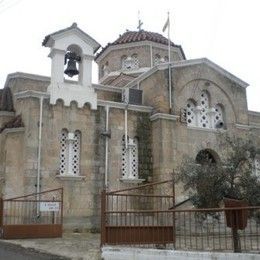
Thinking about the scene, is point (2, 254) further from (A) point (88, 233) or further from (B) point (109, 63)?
(B) point (109, 63)

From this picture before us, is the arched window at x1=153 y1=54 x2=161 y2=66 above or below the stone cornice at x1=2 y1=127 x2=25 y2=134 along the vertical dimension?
above

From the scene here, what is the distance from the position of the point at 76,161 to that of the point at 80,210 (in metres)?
2.02

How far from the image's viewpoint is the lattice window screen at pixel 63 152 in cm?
1838

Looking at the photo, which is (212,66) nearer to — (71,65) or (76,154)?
(71,65)

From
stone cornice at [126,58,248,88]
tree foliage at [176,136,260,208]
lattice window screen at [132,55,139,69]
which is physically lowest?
tree foliage at [176,136,260,208]

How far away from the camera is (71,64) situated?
19.5 m

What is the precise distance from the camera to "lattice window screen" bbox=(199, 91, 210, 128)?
21.5 meters

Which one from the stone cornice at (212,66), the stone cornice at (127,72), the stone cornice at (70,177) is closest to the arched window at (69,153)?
the stone cornice at (70,177)

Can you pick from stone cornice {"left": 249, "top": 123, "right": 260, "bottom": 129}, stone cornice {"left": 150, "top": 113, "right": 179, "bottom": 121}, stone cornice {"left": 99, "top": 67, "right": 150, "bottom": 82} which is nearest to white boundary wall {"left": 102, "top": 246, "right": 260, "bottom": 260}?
stone cornice {"left": 150, "top": 113, "right": 179, "bottom": 121}

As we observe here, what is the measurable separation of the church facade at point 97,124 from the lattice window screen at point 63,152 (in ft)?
0.13

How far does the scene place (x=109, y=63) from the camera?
27625 millimetres

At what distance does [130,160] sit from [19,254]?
8.58 metres

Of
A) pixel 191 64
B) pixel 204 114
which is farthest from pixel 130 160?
pixel 191 64

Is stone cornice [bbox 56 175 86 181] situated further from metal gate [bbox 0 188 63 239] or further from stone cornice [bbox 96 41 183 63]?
stone cornice [bbox 96 41 183 63]
